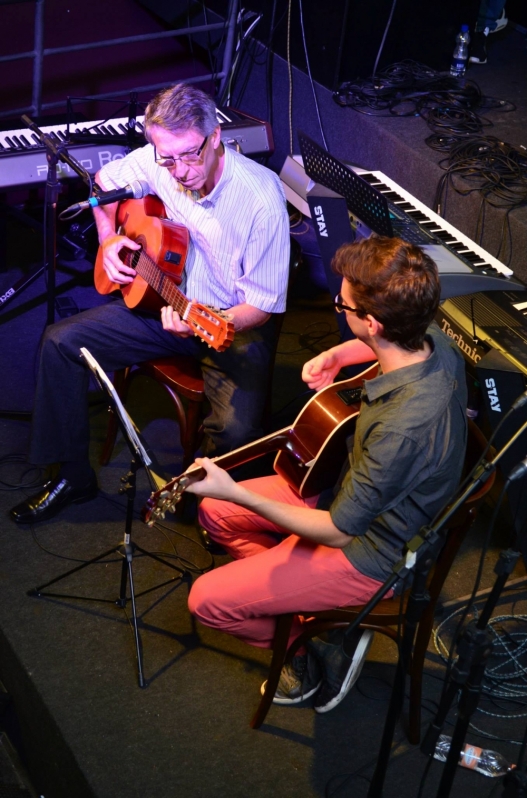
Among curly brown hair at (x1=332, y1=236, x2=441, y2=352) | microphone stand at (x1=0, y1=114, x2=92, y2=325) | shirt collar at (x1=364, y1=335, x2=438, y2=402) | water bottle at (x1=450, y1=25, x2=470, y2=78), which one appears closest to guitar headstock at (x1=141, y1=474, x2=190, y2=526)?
shirt collar at (x1=364, y1=335, x2=438, y2=402)

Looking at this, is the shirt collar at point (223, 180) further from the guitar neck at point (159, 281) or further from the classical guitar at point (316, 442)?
the classical guitar at point (316, 442)

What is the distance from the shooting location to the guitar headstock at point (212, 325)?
2670 mm

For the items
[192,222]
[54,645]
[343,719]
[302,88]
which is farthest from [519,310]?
[302,88]

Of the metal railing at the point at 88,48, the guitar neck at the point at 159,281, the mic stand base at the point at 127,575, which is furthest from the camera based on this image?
the metal railing at the point at 88,48

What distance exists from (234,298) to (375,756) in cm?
166

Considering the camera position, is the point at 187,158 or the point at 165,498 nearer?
the point at 165,498

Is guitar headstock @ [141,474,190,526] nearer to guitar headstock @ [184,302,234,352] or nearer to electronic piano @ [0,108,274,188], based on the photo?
guitar headstock @ [184,302,234,352]

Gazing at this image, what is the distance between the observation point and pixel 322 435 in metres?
2.46

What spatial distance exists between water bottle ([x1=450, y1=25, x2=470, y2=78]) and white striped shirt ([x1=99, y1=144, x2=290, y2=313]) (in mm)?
2366

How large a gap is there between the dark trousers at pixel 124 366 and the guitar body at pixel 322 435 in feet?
1.71

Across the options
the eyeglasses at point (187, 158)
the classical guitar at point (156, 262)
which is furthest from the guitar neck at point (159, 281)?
the eyeglasses at point (187, 158)

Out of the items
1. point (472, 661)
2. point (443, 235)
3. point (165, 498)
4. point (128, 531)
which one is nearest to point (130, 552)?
point (128, 531)

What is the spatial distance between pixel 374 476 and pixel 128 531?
945mm

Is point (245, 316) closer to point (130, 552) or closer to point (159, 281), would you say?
point (159, 281)
